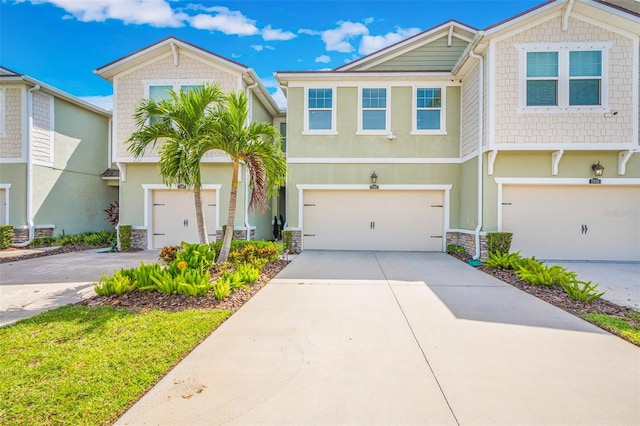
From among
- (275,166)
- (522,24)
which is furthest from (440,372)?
(522,24)

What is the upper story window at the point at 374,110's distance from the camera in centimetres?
1058

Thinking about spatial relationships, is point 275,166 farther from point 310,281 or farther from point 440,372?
point 440,372

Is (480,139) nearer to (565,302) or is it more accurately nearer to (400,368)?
(565,302)

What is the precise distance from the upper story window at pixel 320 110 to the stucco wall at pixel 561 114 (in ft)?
16.0

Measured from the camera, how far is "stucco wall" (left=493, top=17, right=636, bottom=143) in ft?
27.0

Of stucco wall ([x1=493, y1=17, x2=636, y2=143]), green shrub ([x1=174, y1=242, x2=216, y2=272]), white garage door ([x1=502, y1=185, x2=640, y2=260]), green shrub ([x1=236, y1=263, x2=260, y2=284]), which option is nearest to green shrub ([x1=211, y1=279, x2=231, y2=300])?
green shrub ([x1=236, y1=263, x2=260, y2=284])

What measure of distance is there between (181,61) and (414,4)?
7928 millimetres

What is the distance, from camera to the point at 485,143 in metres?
8.64

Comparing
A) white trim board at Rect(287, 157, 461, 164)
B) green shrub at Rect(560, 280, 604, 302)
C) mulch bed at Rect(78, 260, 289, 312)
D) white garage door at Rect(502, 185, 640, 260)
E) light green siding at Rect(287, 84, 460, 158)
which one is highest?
light green siding at Rect(287, 84, 460, 158)

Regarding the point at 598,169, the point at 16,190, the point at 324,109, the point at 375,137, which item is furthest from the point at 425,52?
the point at 16,190

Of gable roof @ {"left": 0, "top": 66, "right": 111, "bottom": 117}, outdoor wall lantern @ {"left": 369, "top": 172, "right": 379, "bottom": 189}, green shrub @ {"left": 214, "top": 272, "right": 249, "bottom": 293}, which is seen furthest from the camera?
gable roof @ {"left": 0, "top": 66, "right": 111, "bottom": 117}

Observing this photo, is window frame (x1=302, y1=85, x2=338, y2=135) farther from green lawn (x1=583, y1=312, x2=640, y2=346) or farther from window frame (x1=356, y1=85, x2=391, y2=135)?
green lawn (x1=583, y1=312, x2=640, y2=346)

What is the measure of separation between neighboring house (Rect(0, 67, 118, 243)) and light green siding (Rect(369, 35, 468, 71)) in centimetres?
1270

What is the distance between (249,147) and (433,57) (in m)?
8.56
